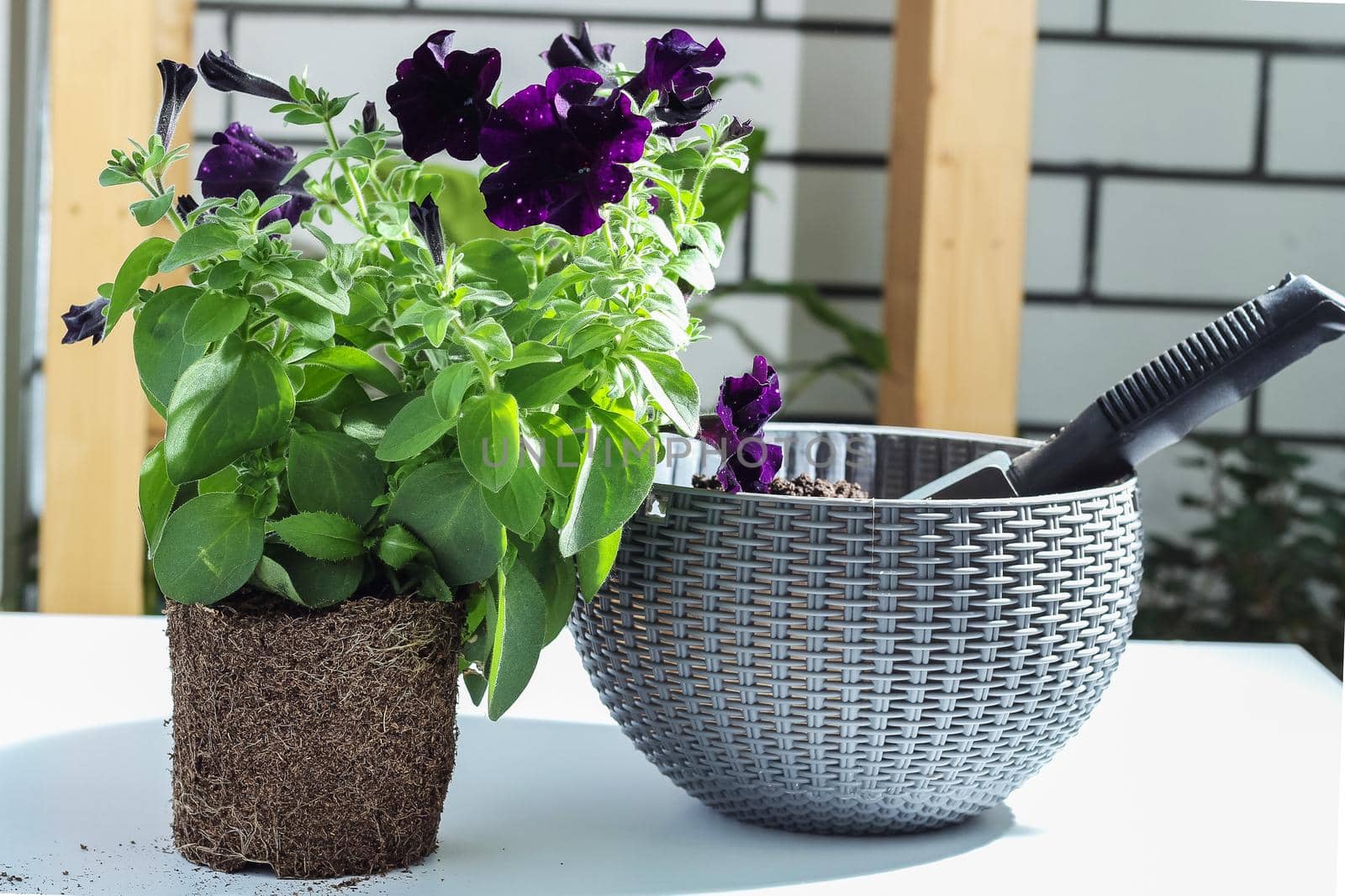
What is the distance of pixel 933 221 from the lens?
1.09m

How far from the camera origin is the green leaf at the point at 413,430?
387mm

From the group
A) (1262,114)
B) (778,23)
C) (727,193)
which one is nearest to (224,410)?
(727,193)

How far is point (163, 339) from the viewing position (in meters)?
0.42

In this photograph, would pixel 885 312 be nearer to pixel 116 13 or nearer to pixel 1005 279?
pixel 1005 279

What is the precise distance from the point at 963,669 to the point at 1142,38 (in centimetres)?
122

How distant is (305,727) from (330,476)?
8 centimetres

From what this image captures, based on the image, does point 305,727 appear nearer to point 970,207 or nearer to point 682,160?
point 682,160

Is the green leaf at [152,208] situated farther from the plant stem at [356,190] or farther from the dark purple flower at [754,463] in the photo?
the dark purple flower at [754,463]

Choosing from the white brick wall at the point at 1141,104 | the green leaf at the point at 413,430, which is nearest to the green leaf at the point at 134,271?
the green leaf at the point at 413,430

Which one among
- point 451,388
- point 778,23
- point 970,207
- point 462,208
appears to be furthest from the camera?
point 778,23

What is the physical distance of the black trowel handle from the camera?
49 centimetres

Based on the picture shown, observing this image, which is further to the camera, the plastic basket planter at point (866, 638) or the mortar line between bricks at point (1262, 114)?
the mortar line between bricks at point (1262, 114)

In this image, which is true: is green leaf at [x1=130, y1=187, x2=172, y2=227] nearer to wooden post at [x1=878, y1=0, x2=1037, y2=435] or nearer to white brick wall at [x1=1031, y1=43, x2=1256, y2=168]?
wooden post at [x1=878, y1=0, x2=1037, y2=435]

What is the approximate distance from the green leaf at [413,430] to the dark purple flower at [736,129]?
0.44 ft
